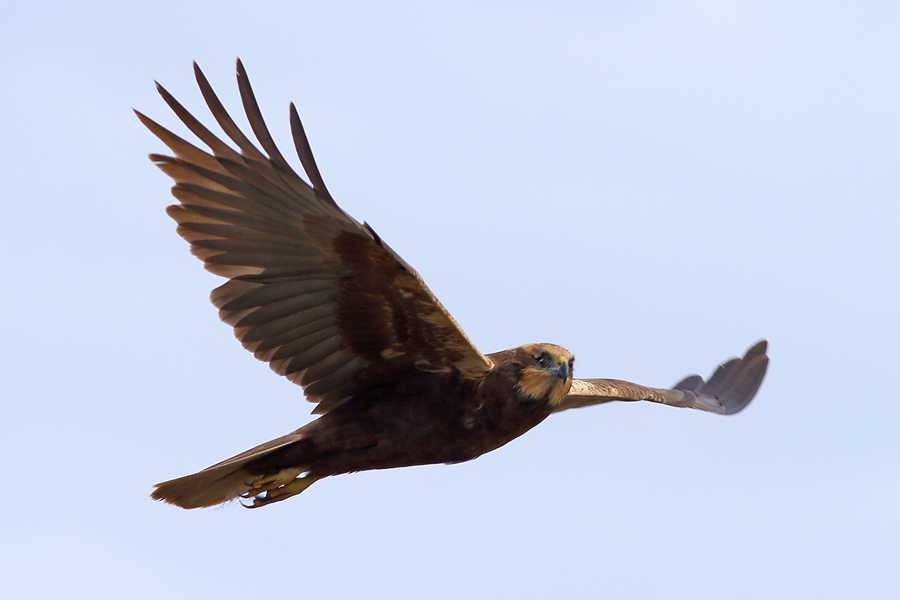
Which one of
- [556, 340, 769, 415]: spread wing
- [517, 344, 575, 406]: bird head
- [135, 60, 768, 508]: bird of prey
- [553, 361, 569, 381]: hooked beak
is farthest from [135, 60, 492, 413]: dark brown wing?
[556, 340, 769, 415]: spread wing

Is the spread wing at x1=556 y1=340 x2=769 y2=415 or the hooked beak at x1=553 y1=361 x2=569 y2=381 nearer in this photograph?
the hooked beak at x1=553 y1=361 x2=569 y2=381

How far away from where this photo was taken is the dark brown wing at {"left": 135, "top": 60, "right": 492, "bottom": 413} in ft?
26.1

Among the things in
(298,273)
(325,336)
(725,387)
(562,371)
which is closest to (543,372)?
(562,371)

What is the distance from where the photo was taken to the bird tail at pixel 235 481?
8586mm

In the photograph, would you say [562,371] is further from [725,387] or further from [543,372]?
[725,387]

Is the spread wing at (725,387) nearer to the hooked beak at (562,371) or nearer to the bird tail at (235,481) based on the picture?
the hooked beak at (562,371)

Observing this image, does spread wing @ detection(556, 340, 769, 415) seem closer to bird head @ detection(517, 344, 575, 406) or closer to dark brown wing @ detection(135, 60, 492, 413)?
bird head @ detection(517, 344, 575, 406)

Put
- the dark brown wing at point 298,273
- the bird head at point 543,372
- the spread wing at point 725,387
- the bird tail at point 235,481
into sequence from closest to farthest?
1. the dark brown wing at point 298,273
2. the bird head at point 543,372
3. the bird tail at point 235,481
4. the spread wing at point 725,387

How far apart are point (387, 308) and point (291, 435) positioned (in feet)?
4.02

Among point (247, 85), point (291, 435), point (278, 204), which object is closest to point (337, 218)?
point (278, 204)

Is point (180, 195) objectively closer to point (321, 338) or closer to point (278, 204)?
point (278, 204)

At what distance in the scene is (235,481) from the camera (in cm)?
878

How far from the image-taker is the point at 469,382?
27.7 feet

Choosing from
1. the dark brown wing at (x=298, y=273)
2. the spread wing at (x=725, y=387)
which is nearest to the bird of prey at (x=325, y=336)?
the dark brown wing at (x=298, y=273)
